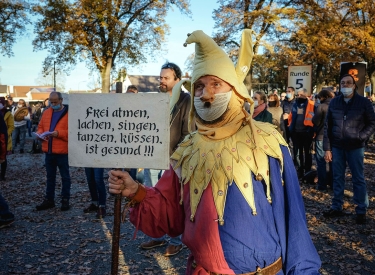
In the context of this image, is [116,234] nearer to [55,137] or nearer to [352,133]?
[352,133]

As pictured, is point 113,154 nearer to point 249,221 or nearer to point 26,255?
point 249,221

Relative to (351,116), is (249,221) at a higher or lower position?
lower

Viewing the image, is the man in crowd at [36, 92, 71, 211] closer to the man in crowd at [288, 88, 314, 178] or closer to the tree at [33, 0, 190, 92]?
the man in crowd at [288, 88, 314, 178]

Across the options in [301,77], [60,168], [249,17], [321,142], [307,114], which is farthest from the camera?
[249,17]

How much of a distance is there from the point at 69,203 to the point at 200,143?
572cm

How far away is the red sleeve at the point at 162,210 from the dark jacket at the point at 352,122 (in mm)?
3985

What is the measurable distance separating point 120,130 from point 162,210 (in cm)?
52

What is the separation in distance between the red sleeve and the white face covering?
0.43m

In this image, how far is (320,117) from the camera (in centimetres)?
767

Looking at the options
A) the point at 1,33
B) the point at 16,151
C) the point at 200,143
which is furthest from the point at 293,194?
the point at 1,33

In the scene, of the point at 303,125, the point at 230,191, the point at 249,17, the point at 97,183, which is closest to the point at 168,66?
the point at 97,183

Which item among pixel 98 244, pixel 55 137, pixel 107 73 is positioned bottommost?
pixel 98 244

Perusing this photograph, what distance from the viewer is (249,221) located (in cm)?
177

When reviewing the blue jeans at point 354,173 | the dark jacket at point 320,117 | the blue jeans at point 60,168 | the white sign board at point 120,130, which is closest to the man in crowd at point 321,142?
the dark jacket at point 320,117
